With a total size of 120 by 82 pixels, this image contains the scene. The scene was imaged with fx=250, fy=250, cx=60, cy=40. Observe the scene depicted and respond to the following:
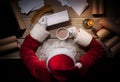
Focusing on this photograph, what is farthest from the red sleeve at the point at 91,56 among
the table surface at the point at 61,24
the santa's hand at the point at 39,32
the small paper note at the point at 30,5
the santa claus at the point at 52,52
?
the small paper note at the point at 30,5

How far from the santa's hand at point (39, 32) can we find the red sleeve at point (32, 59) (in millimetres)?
39

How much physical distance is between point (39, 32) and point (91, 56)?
46 centimetres

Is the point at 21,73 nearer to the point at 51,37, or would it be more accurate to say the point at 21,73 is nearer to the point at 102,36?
the point at 51,37

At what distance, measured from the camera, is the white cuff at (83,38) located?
6.52 feet

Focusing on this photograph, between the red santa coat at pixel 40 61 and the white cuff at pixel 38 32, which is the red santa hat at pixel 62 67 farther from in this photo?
the white cuff at pixel 38 32

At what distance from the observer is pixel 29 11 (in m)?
2.17

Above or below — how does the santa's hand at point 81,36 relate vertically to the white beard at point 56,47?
above

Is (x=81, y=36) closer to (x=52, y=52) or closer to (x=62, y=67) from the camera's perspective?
(x=52, y=52)

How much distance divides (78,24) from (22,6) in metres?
0.52

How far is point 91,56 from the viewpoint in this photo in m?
1.94

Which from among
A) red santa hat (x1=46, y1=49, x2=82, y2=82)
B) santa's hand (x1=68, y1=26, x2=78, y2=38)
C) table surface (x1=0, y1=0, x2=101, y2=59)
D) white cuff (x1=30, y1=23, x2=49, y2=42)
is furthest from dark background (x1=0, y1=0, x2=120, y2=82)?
red santa hat (x1=46, y1=49, x2=82, y2=82)

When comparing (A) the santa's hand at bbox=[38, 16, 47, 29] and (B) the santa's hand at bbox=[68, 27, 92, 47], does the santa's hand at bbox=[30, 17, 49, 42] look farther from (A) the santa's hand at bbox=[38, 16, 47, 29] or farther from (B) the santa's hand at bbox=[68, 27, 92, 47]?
(B) the santa's hand at bbox=[68, 27, 92, 47]

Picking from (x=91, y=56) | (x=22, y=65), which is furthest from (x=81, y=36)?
(x=22, y=65)

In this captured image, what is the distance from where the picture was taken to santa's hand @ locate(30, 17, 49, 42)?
2.02 meters
